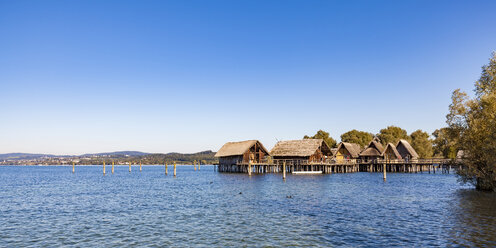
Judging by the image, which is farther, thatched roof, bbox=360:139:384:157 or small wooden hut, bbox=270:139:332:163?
thatched roof, bbox=360:139:384:157

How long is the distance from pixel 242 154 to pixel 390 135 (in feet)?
230

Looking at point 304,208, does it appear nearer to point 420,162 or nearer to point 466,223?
point 466,223

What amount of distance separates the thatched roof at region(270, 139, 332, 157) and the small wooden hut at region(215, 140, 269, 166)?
3.03 metres

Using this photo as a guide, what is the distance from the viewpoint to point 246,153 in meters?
71.2

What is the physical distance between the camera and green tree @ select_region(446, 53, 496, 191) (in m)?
28.4

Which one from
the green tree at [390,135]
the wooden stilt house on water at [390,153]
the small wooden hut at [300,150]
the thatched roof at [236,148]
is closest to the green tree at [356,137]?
→ the green tree at [390,135]

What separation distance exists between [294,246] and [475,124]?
77.8ft

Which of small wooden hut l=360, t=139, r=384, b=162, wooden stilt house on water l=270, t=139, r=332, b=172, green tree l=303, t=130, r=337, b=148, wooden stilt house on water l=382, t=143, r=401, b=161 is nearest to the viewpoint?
wooden stilt house on water l=270, t=139, r=332, b=172

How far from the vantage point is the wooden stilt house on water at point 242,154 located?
7088 cm

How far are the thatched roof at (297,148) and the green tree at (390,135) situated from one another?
53805 mm

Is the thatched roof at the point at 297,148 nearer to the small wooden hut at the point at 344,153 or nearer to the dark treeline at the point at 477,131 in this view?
the small wooden hut at the point at 344,153

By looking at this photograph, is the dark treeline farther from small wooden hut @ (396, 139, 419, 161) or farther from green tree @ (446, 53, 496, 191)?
small wooden hut @ (396, 139, 419, 161)

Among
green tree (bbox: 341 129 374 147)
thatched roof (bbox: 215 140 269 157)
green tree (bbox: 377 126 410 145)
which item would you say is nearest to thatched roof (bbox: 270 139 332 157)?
thatched roof (bbox: 215 140 269 157)

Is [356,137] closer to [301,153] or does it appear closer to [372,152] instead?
[372,152]
